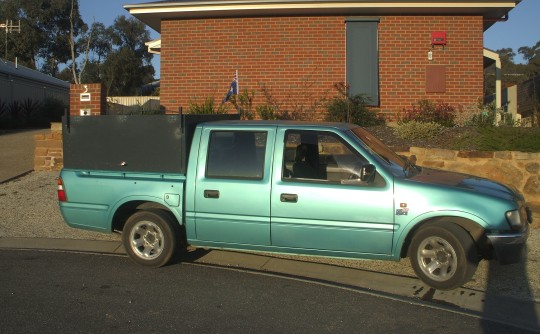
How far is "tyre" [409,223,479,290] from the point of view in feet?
18.5

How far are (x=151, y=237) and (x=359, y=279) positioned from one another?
2.44 meters

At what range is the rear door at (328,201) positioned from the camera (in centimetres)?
586

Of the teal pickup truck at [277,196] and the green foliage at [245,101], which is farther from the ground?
the green foliage at [245,101]

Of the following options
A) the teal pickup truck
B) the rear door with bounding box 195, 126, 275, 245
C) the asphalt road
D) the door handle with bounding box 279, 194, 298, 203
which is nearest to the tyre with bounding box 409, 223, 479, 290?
the teal pickup truck

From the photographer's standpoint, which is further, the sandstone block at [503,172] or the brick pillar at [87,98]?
the brick pillar at [87,98]

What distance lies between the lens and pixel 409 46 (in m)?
14.4

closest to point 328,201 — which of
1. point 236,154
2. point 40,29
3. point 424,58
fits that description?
point 236,154

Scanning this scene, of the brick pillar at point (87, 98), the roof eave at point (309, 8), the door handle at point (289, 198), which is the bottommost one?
the door handle at point (289, 198)

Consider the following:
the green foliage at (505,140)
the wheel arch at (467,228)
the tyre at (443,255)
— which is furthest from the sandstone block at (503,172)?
the tyre at (443,255)

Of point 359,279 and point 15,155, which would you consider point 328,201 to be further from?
point 15,155

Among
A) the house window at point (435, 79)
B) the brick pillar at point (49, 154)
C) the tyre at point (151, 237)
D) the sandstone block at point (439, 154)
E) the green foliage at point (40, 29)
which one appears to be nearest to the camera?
the tyre at point (151, 237)

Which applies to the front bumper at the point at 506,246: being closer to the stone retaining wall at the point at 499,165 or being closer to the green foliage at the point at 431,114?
the stone retaining wall at the point at 499,165

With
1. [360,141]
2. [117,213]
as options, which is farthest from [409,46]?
[117,213]

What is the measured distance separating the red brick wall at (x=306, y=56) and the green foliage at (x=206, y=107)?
0.56 ft
